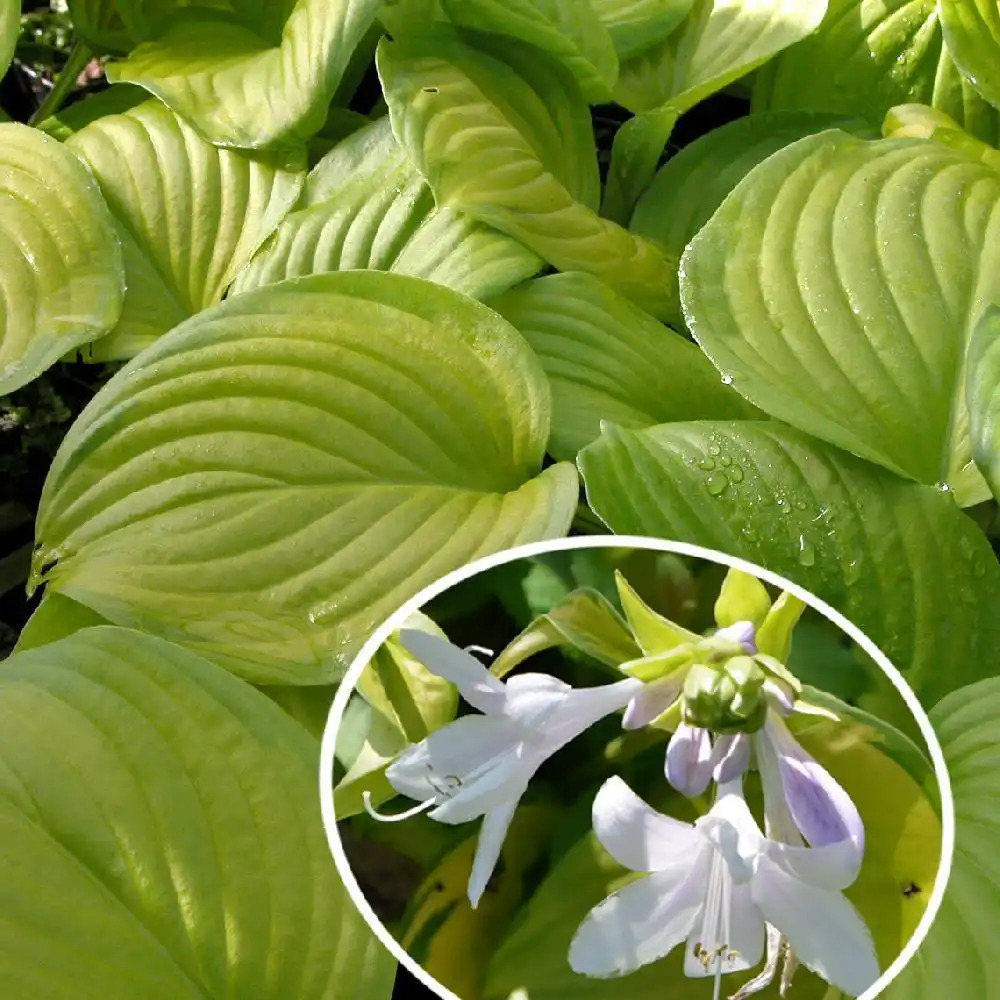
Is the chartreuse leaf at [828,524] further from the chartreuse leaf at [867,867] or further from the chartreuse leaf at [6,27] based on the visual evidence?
the chartreuse leaf at [6,27]

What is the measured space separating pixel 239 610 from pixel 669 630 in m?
0.26

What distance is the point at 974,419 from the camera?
23.0 inches

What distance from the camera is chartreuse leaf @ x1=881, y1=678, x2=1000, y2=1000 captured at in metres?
0.47

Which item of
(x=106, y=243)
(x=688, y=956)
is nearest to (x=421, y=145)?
(x=106, y=243)

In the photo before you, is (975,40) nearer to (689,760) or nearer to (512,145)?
(512,145)

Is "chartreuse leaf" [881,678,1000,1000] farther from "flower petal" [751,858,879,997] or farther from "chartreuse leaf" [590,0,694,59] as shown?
"chartreuse leaf" [590,0,694,59]

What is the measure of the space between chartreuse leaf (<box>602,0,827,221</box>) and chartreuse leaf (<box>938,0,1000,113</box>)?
10 centimetres

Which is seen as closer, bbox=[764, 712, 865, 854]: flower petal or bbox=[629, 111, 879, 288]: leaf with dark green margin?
bbox=[764, 712, 865, 854]: flower petal

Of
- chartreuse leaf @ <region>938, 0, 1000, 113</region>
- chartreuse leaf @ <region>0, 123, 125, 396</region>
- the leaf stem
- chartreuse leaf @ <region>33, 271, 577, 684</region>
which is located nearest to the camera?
chartreuse leaf @ <region>33, 271, 577, 684</region>

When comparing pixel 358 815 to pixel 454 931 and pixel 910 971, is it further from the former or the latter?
pixel 910 971

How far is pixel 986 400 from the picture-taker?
579 mm

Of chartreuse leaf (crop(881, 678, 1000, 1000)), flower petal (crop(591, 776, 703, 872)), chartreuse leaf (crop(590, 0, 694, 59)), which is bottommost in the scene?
chartreuse leaf (crop(881, 678, 1000, 1000))

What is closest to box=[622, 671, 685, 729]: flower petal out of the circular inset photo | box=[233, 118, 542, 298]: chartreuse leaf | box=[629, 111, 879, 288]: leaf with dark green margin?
the circular inset photo

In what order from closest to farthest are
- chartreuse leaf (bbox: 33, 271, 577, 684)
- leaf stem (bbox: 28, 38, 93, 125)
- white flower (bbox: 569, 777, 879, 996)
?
white flower (bbox: 569, 777, 879, 996) → chartreuse leaf (bbox: 33, 271, 577, 684) → leaf stem (bbox: 28, 38, 93, 125)
